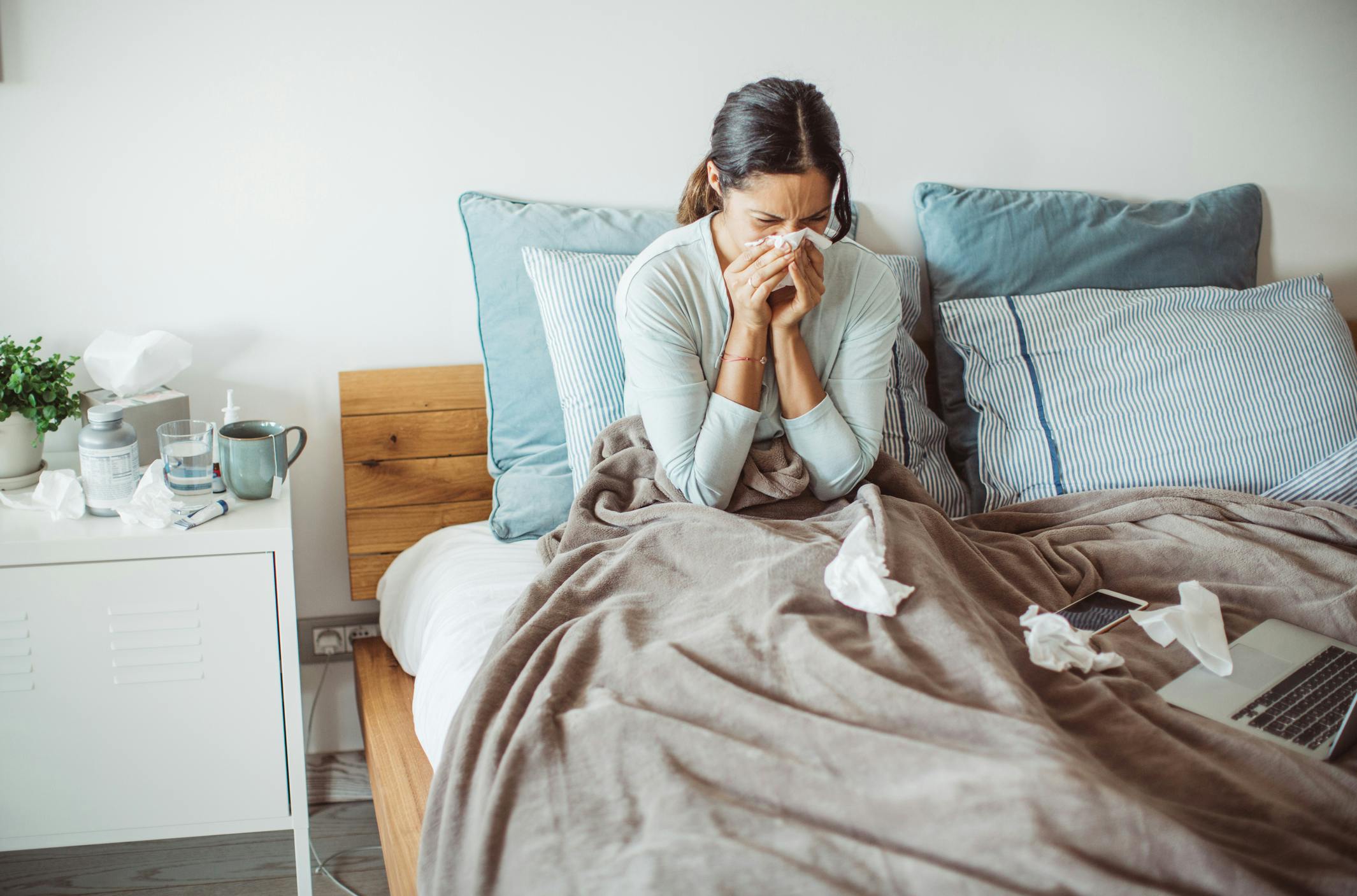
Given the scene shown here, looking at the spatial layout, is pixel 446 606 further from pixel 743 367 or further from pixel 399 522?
pixel 743 367

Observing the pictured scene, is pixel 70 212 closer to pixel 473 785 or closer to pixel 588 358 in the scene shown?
pixel 588 358

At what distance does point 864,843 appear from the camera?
31.2 inches

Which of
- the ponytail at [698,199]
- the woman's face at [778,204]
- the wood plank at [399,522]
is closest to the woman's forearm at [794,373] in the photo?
the woman's face at [778,204]

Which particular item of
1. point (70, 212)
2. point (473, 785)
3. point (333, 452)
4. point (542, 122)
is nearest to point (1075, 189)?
point (542, 122)

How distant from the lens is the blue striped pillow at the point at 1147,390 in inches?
65.7

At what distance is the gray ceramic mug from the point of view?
4.70 ft

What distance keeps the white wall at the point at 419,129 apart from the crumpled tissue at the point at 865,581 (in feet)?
3.07

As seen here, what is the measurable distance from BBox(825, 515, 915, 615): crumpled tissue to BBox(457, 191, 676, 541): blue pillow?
2.10ft

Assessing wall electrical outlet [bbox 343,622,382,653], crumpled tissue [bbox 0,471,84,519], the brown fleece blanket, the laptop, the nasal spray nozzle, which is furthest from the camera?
wall electrical outlet [bbox 343,622,382,653]

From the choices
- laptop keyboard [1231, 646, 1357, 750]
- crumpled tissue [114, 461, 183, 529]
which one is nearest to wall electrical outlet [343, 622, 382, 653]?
crumpled tissue [114, 461, 183, 529]

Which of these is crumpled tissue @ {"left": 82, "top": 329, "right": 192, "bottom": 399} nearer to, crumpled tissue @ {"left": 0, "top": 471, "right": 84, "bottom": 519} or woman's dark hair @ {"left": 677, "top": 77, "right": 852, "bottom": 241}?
crumpled tissue @ {"left": 0, "top": 471, "right": 84, "bottom": 519}

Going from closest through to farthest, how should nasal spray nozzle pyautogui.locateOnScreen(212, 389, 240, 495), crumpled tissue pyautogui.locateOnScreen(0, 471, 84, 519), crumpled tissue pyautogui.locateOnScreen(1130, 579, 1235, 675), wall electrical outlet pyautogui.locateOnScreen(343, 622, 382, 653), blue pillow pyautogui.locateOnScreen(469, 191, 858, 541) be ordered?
crumpled tissue pyautogui.locateOnScreen(1130, 579, 1235, 675) → crumpled tissue pyautogui.locateOnScreen(0, 471, 84, 519) → nasal spray nozzle pyautogui.locateOnScreen(212, 389, 240, 495) → blue pillow pyautogui.locateOnScreen(469, 191, 858, 541) → wall electrical outlet pyautogui.locateOnScreen(343, 622, 382, 653)

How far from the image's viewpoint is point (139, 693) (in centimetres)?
134

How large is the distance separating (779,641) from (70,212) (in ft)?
4.47
